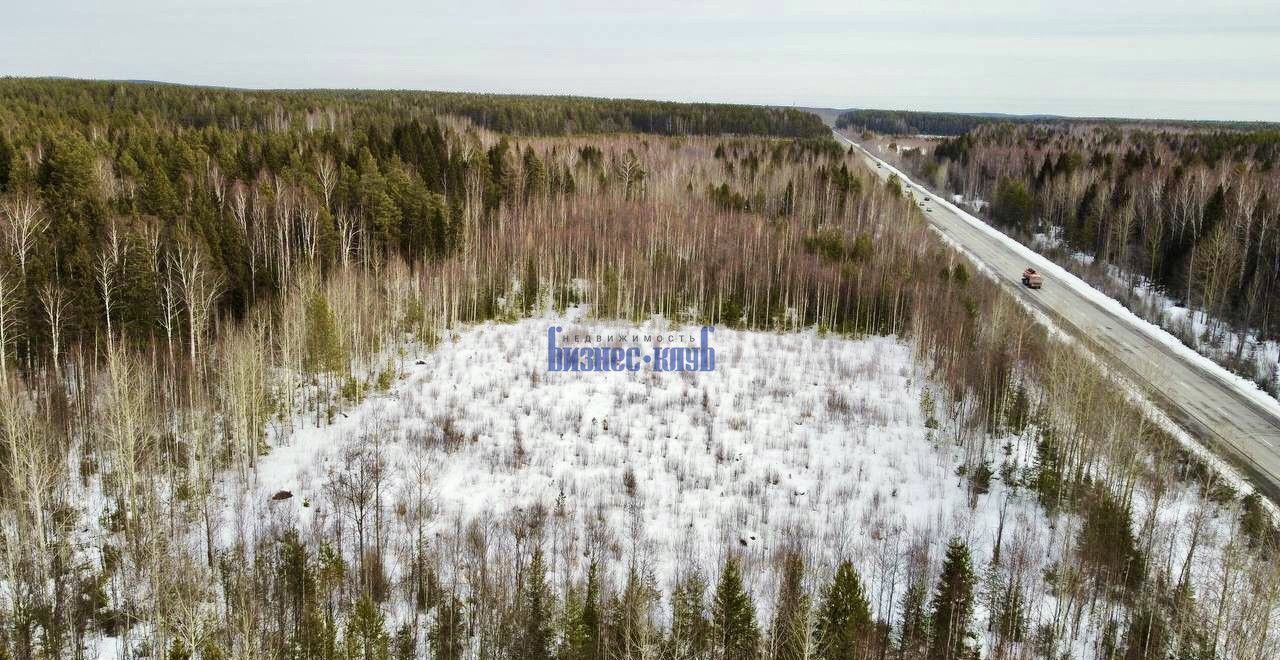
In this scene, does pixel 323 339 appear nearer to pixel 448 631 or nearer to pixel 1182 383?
pixel 448 631

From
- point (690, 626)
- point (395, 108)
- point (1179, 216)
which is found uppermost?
point (395, 108)

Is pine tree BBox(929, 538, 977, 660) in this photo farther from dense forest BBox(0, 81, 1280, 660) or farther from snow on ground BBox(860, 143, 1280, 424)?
snow on ground BBox(860, 143, 1280, 424)

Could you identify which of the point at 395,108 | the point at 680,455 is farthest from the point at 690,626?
the point at 395,108

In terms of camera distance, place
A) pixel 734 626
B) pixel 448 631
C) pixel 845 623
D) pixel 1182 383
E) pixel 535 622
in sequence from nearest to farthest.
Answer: pixel 845 623 → pixel 734 626 → pixel 535 622 → pixel 448 631 → pixel 1182 383

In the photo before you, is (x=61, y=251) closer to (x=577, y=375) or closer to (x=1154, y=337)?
(x=577, y=375)

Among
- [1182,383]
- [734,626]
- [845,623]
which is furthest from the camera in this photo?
[1182,383]

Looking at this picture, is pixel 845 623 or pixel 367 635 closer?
pixel 367 635

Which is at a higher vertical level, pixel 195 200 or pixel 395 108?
pixel 395 108

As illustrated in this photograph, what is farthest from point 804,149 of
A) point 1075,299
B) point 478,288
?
point 478,288
